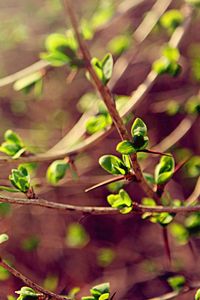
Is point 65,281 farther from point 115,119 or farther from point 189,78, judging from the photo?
point 115,119

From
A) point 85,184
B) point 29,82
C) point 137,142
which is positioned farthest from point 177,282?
point 85,184

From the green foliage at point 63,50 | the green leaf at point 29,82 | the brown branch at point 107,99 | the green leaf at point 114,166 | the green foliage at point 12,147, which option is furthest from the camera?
the green leaf at point 29,82

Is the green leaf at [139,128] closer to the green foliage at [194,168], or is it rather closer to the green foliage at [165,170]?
the green foliage at [165,170]

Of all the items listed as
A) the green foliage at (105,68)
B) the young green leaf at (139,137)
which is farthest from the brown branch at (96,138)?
the young green leaf at (139,137)

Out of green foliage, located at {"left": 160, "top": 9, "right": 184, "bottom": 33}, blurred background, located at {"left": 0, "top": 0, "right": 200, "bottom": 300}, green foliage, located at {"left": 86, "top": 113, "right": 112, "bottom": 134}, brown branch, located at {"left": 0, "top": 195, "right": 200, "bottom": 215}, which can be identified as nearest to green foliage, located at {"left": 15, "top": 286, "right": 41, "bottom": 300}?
brown branch, located at {"left": 0, "top": 195, "right": 200, "bottom": 215}

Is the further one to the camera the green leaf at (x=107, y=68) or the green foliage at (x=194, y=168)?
the green foliage at (x=194, y=168)

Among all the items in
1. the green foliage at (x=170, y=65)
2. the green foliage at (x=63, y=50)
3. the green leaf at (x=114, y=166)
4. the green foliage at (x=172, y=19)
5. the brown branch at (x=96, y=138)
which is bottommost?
the green leaf at (x=114, y=166)
